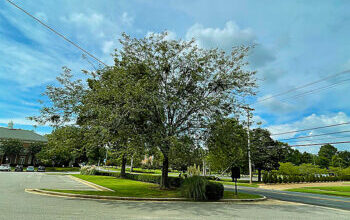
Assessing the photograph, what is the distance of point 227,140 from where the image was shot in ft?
47.2

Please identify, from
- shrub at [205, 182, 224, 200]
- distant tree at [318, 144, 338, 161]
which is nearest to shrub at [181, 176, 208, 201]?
shrub at [205, 182, 224, 200]

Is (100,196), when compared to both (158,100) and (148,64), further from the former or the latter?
(148,64)

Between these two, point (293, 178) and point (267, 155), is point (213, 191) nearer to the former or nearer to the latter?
point (293, 178)

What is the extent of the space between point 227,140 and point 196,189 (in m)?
3.81

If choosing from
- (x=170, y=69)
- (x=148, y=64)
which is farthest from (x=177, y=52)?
(x=148, y=64)

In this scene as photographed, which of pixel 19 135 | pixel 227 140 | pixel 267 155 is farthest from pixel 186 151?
pixel 19 135

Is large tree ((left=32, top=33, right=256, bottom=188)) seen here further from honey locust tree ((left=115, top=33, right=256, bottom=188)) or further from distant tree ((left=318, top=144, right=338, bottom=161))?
distant tree ((left=318, top=144, right=338, bottom=161))

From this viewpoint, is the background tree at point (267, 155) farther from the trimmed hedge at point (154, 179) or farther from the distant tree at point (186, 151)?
the distant tree at point (186, 151)

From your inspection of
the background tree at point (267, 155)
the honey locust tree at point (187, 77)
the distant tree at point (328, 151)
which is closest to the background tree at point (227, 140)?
the honey locust tree at point (187, 77)

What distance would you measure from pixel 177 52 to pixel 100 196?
34.8ft

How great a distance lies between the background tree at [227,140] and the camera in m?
14.0

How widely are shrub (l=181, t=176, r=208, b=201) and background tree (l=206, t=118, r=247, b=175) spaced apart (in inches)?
113

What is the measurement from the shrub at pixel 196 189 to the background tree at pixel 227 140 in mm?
2879

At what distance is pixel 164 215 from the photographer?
8258 millimetres
